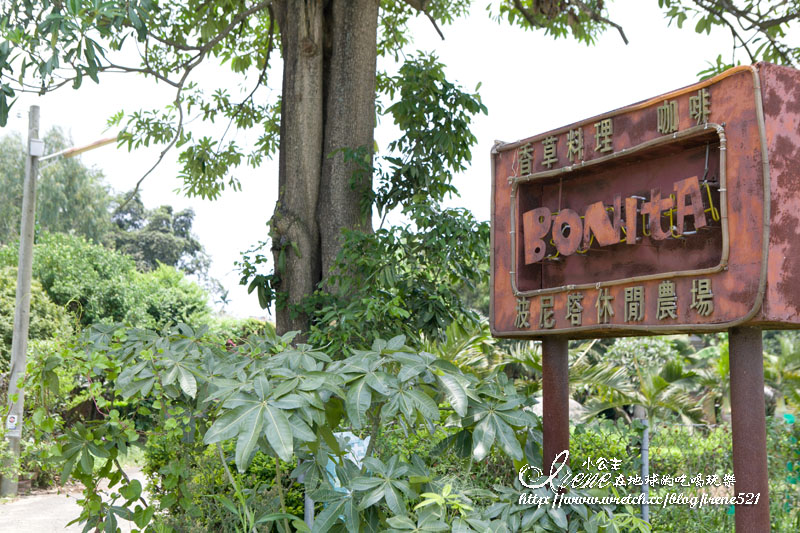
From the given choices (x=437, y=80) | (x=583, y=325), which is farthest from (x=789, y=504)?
(x=437, y=80)

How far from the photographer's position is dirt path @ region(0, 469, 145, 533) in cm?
927

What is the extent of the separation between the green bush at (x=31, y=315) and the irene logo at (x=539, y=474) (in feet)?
40.7

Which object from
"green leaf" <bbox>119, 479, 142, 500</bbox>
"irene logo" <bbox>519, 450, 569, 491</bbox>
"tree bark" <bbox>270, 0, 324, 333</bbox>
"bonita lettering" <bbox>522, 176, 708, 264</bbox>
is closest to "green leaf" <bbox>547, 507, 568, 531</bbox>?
"irene logo" <bbox>519, 450, 569, 491</bbox>

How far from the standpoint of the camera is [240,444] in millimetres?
3145

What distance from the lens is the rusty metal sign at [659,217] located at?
135 inches

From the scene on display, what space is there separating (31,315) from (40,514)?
6.22m

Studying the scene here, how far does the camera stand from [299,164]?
24.5 feet

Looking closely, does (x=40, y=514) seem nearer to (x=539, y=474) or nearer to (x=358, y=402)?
(x=539, y=474)

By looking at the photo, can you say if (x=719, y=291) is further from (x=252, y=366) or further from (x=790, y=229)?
(x=252, y=366)

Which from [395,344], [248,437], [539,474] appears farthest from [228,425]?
[539,474]

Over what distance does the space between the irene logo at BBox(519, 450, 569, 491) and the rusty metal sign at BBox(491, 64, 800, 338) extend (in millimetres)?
759

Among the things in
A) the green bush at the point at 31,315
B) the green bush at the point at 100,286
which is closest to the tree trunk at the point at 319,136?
the green bush at the point at 31,315

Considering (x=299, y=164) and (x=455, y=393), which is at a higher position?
(x=299, y=164)

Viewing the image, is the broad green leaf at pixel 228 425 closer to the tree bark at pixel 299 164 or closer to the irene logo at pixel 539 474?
the irene logo at pixel 539 474
